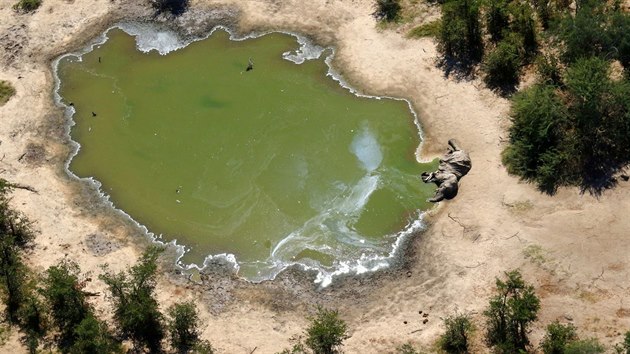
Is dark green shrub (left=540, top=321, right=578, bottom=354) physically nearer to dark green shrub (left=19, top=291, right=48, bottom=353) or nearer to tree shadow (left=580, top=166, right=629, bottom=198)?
tree shadow (left=580, top=166, right=629, bottom=198)

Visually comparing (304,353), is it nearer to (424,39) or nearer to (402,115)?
(402,115)

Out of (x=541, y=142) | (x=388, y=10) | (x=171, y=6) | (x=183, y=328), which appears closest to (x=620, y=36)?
(x=541, y=142)

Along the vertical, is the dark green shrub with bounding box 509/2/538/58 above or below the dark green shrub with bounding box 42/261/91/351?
above

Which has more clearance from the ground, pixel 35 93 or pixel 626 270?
pixel 626 270

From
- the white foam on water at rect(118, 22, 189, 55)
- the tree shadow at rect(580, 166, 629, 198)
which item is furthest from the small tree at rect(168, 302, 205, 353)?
the white foam on water at rect(118, 22, 189, 55)

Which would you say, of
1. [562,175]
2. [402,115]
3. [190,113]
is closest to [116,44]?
[190,113]

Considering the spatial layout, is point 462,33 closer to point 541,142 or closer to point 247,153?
point 541,142
